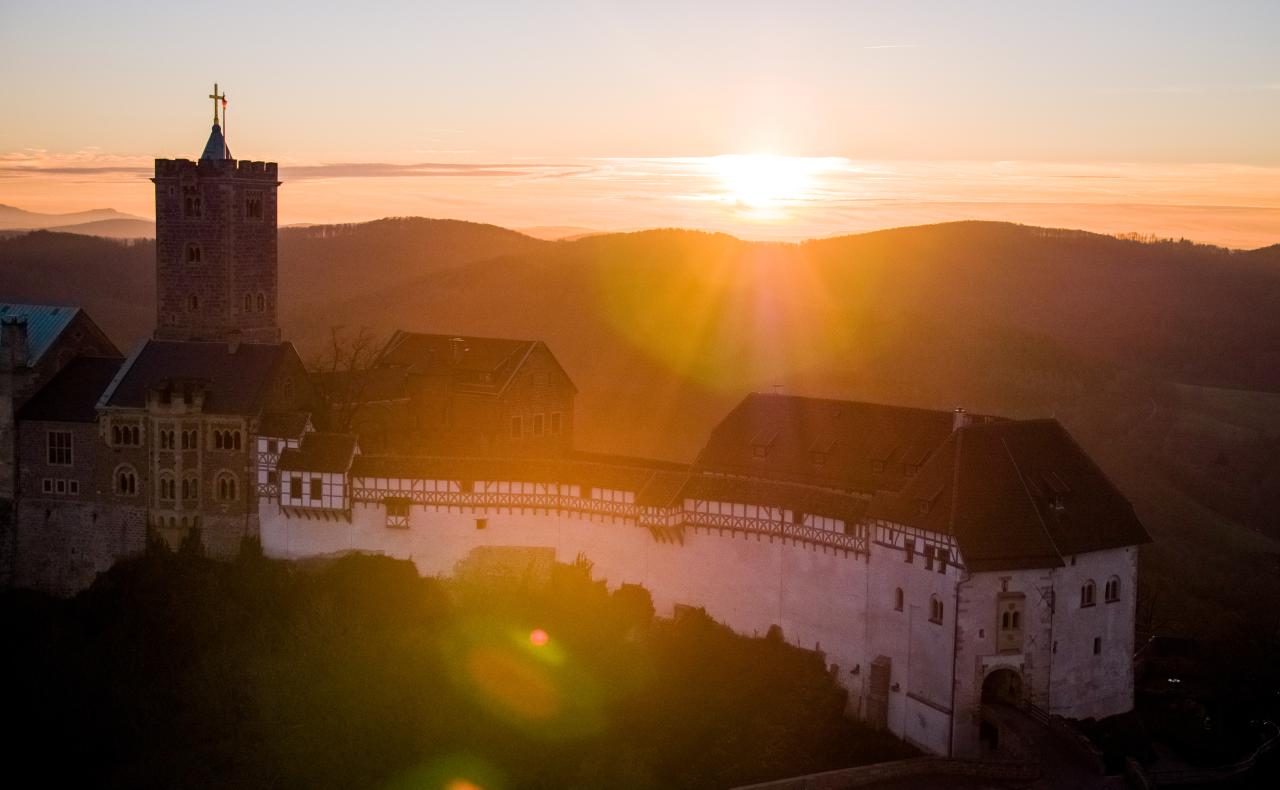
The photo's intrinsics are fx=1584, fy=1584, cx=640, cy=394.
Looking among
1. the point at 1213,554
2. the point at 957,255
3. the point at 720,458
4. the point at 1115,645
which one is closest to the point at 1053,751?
the point at 1115,645

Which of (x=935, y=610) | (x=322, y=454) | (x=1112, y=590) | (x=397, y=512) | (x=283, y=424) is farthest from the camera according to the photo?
(x=283, y=424)

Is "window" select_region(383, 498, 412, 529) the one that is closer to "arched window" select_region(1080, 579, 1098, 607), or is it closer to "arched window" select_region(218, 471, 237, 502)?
"arched window" select_region(218, 471, 237, 502)

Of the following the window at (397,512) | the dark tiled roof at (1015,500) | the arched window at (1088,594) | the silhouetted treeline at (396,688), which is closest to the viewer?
the dark tiled roof at (1015,500)

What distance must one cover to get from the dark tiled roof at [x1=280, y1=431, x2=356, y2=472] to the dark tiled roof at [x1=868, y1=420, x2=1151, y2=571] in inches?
646

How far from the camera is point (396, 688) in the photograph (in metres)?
45.9

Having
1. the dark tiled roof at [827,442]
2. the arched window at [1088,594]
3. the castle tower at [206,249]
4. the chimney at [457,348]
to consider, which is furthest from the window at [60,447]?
the arched window at [1088,594]

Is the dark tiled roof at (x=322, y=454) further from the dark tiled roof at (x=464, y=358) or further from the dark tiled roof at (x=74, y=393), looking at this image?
the dark tiled roof at (x=74, y=393)

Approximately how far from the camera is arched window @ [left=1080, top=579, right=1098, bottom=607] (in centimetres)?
4194

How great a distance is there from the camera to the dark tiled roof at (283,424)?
4947 centimetres

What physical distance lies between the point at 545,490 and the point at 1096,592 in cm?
1602

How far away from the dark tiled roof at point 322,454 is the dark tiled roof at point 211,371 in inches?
91.1

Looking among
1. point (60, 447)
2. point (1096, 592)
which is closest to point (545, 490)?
point (1096, 592)

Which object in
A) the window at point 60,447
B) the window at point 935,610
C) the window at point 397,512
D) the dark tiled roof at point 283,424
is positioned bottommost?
the window at point 935,610

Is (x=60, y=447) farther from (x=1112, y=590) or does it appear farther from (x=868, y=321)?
(x=868, y=321)
